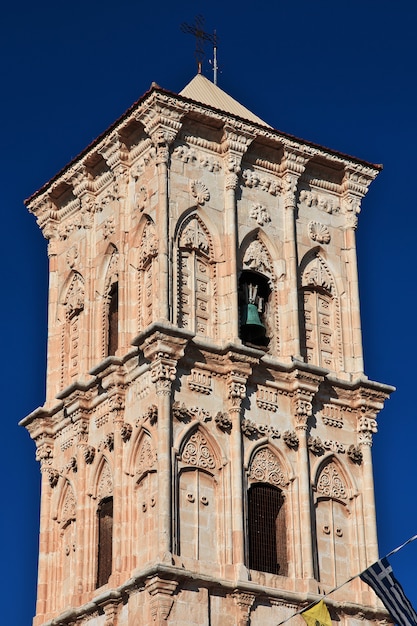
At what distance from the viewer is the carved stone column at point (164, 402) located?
1232 inches

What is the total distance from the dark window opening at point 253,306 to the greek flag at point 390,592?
8439 millimetres

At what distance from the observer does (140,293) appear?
34875 millimetres

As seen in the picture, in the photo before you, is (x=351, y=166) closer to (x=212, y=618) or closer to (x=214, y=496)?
(x=214, y=496)

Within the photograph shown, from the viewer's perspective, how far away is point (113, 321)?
3588cm

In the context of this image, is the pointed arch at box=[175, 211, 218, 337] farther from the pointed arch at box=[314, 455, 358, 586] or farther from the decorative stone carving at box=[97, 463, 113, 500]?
the pointed arch at box=[314, 455, 358, 586]

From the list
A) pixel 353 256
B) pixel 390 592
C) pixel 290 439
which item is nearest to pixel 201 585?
pixel 290 439

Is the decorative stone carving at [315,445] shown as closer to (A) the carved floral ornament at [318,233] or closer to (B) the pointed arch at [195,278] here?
(B) the pointed arch at [195,278]

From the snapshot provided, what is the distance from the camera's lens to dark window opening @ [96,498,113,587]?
33.4m

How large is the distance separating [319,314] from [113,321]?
4.58m

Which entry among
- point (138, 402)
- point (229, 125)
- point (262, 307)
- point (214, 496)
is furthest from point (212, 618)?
point (229, 125)

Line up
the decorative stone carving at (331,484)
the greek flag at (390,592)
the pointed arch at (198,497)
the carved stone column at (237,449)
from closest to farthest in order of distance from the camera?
the greek flag at (390,592)
the pointed arch at (198,497)
the carved stone column at (237,449)
the decorative stone carving at (331,484)

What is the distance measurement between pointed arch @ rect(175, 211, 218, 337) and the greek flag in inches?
316

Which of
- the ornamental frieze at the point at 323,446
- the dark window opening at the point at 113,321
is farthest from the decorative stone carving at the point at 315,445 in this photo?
the dark window opening at the point at 113,321

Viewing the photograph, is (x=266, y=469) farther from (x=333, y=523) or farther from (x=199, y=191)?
(x=199, y=191)
